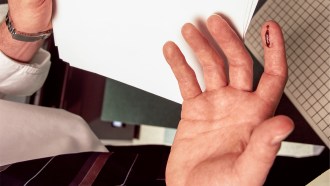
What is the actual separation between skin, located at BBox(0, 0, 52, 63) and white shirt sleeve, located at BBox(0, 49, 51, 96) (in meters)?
0.02

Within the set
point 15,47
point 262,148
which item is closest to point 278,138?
point 262,148

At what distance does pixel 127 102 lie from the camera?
1.13 metres

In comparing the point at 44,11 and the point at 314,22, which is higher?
the point at 314,22

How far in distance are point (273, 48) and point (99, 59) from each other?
0.33m

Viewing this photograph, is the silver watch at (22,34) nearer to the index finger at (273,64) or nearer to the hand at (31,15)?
the hand at (31,15)

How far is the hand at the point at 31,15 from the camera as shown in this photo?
0.60 m

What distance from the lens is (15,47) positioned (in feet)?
2.37

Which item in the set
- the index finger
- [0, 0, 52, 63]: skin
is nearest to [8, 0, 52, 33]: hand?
[0, 0, 52, 63]: skin

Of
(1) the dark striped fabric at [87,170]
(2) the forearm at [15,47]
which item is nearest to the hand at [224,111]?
(1) the dark striped fabric at [87,170]

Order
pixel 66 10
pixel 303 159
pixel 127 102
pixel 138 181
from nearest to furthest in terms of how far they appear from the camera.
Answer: pixel 66 10 → pixel 138 181 → pixel 303 159 → pixel 127 102

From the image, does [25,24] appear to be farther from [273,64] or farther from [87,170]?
[273,64]

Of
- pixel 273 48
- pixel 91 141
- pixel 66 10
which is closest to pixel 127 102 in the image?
pixel 91 141

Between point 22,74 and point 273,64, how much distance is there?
56cm

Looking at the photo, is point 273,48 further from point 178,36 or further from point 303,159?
point 303,159
